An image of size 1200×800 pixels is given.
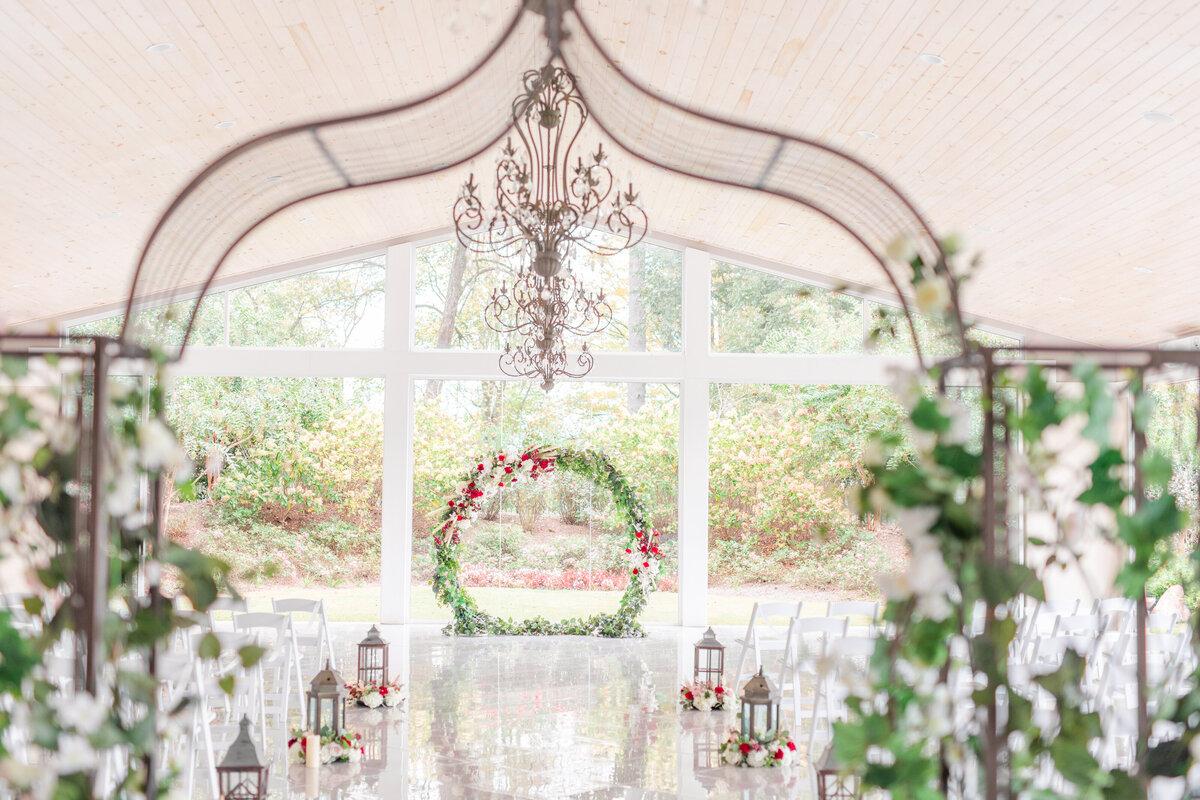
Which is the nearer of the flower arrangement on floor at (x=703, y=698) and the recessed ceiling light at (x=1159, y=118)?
the recessed ceiling light at (x=1159, y=118)

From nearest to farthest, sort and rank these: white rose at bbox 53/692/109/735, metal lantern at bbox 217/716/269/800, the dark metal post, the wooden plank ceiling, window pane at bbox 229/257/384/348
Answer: white rose at bbox 53/692/109/735, the dark metal post, metal lantern at bbox 217/716/269/800, the wooden plank ceiling, window pane at bbox 229/257/384/348

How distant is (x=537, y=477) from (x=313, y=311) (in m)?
3.04

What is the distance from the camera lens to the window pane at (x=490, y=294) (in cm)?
1119

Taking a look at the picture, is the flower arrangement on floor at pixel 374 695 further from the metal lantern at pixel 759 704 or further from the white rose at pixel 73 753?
the white rose at pixel 73 753

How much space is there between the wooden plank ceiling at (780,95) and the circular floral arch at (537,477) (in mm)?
3245

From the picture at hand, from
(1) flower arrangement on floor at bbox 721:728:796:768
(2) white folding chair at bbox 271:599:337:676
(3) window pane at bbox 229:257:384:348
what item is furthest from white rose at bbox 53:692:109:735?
(3) window pane at bbox 229:257:384:348

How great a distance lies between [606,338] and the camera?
36.9 feet

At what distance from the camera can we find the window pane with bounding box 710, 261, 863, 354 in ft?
36.9

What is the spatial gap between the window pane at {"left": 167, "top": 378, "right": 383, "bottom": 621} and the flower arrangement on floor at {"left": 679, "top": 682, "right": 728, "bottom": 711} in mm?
4801

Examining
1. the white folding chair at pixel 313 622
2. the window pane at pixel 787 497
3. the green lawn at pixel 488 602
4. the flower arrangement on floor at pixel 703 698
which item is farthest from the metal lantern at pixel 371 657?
the window pane at pixel 787 497

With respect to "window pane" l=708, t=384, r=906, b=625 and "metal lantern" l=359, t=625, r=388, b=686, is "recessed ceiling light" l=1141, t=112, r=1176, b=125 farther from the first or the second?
"window pane" l=708, t=384, r=906, b=625

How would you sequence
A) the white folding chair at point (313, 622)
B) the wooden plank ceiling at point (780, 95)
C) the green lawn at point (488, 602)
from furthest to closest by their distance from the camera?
the green lawn at point (488, 602) < the white folding chair at point (313, 622) < the wooden plank ceiling at point (780, 95)

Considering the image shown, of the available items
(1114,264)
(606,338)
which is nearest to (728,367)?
(606,338)

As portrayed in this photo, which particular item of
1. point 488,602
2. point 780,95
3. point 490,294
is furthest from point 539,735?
point 490,294
